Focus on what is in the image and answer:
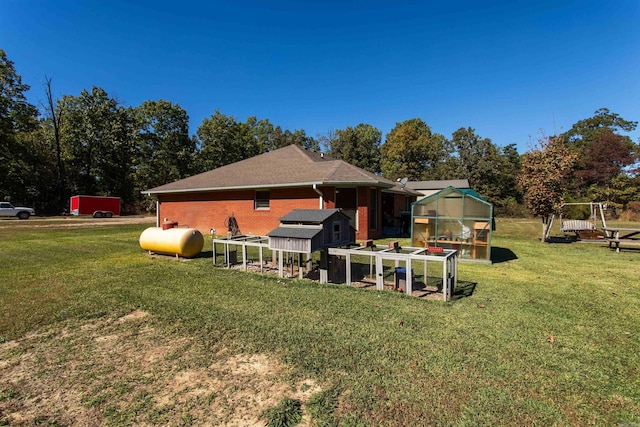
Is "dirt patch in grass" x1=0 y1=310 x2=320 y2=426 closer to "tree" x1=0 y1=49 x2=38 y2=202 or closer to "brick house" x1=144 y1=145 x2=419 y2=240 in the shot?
"brick house" x1=144 y1=145 x2=419 y2=240

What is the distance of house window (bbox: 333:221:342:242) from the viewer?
7.35 meters

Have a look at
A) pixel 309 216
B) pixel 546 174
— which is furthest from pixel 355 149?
pixel 309 216

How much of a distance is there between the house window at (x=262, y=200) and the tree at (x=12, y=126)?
3400 centimetres

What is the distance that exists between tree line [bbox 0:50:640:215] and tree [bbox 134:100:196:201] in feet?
0.41

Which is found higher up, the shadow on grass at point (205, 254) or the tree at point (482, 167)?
the tree at point (482, 167)

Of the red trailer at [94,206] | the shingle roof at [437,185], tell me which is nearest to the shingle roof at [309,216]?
the shingle roof at [437,185]

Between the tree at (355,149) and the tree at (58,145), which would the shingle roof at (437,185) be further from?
the tree at (58,145)

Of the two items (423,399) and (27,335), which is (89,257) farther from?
(423,399)

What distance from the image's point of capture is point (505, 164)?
1631 inches

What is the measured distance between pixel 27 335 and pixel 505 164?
4788 centimetres

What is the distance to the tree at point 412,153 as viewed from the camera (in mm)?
47316

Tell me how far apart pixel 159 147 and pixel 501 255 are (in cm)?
4311

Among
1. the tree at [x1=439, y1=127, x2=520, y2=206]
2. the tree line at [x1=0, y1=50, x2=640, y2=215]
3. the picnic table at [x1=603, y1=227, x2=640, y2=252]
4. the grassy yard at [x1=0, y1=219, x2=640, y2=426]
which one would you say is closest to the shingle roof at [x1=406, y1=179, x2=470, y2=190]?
the tree line at [x1=0, y1=50, x2=640, y2=215]

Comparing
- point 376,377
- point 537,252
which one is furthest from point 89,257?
point 537,252
